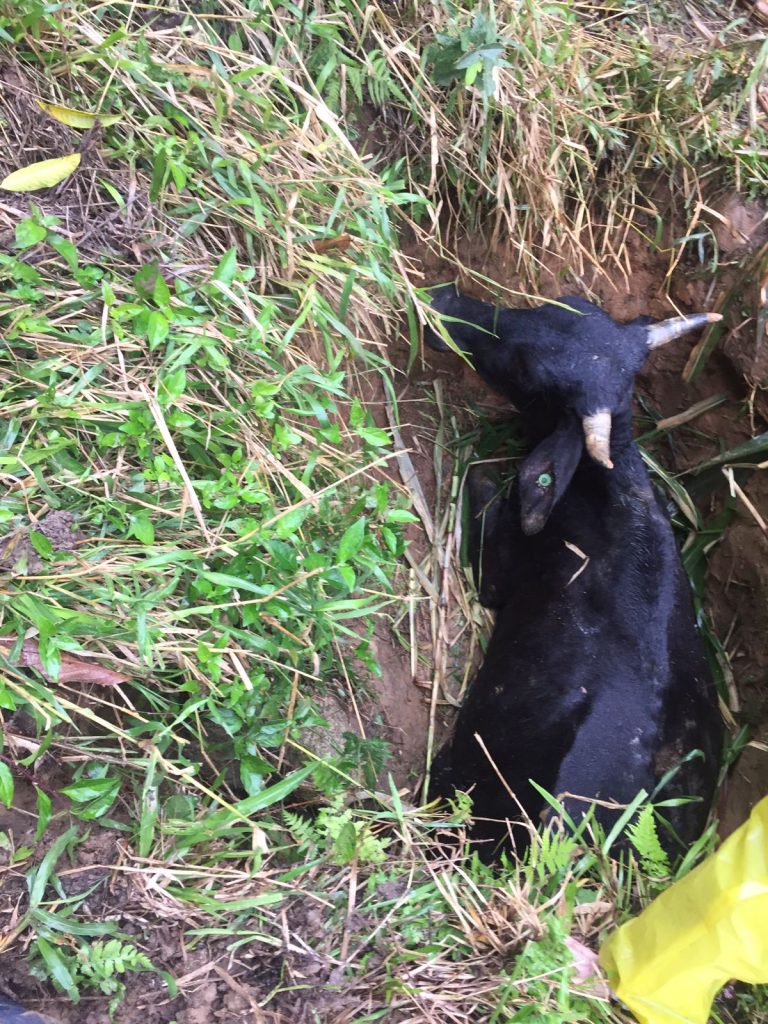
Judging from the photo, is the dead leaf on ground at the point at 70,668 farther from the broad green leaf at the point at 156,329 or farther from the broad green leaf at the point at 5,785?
the broad green leaf at the point at 156,329

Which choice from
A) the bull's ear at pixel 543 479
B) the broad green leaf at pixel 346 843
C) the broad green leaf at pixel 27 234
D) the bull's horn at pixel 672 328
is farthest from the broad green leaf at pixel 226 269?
the bull's horn at pixel 672 328

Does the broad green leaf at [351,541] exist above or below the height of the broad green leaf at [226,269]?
below

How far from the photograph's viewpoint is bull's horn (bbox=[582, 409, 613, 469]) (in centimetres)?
294

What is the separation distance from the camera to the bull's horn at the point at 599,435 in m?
2.94

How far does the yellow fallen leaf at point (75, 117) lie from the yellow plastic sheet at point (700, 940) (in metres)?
2.73

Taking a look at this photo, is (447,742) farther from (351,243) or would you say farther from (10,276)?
(10,276)

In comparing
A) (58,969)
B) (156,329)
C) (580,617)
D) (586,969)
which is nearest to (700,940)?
(586,969)

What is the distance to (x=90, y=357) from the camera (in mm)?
2146

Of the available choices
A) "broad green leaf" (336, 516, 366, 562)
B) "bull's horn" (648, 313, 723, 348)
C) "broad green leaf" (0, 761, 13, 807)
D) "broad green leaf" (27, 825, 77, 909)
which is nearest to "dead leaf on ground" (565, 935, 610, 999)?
"broad green leaf" (336, 516, 366, 562)

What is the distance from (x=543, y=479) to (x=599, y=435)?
28cm

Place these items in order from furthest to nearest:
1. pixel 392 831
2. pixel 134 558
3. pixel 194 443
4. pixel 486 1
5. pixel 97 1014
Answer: pixel 486 1
pixel 392 831
pixel 194 443
pixel 134 558
pixel 97 1014

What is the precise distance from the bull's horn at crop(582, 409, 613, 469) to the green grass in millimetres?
784

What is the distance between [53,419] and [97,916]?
1.29 m

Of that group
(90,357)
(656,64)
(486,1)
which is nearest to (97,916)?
(90,357)
